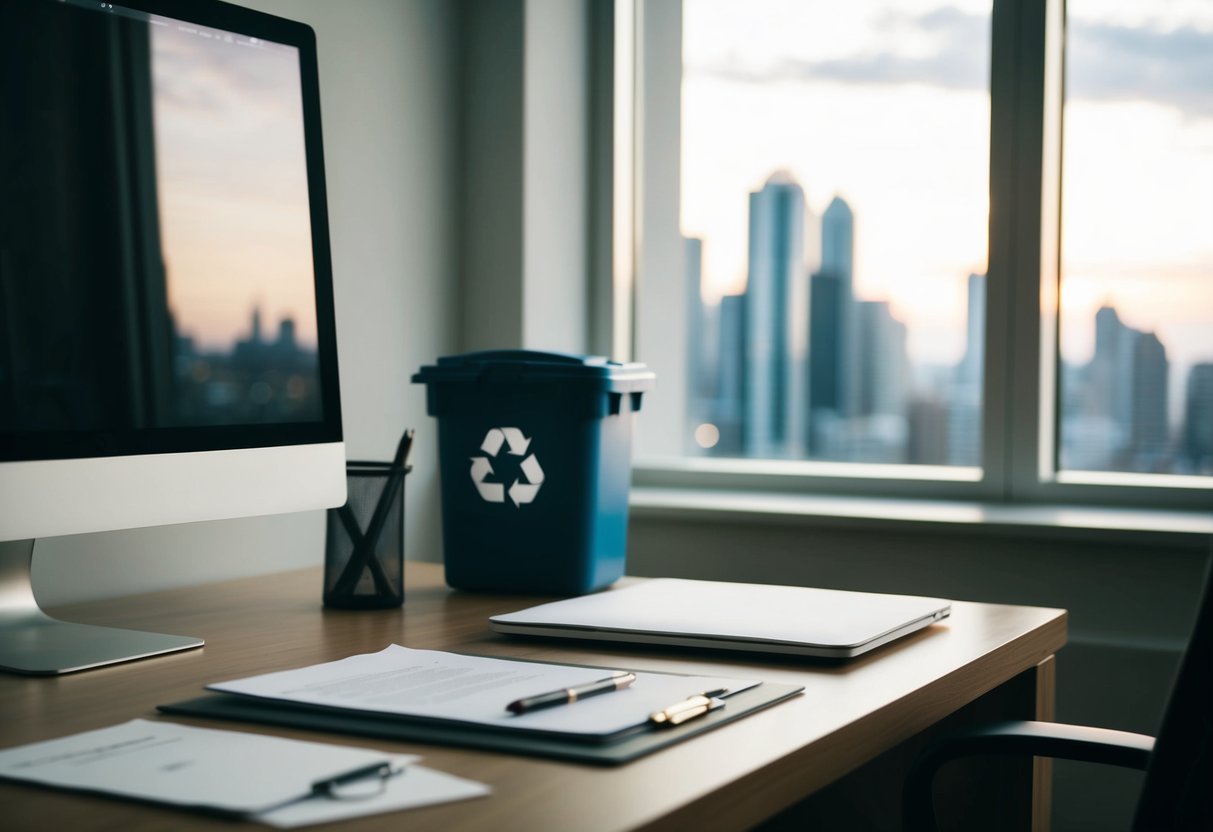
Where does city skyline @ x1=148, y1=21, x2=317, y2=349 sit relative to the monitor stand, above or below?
above

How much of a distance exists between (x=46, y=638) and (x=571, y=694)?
560 millimetres

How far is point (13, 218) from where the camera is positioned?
1061mm

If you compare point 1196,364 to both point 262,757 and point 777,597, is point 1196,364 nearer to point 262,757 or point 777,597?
point 777,597

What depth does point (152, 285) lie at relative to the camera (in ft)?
3.87

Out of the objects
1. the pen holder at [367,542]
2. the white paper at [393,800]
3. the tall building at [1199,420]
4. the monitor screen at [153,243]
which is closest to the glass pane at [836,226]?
the tall building at [1199,420]

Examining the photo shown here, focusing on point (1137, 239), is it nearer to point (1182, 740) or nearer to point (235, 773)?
point (1182, 740)

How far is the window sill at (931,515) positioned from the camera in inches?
71.1

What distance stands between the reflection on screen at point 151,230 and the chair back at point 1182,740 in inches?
34.8

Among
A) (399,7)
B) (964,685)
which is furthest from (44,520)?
(399,7)

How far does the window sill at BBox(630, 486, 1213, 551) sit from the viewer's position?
1807 millimetres

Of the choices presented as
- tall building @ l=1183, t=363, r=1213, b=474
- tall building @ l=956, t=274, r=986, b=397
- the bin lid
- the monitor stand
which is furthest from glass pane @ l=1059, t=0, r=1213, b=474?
the monitor stand

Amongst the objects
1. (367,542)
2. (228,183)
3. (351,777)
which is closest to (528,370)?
(367,542)

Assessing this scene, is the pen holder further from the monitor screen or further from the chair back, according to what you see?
the chair back

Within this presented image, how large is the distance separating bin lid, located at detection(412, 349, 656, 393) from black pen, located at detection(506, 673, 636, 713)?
24.0 inches
